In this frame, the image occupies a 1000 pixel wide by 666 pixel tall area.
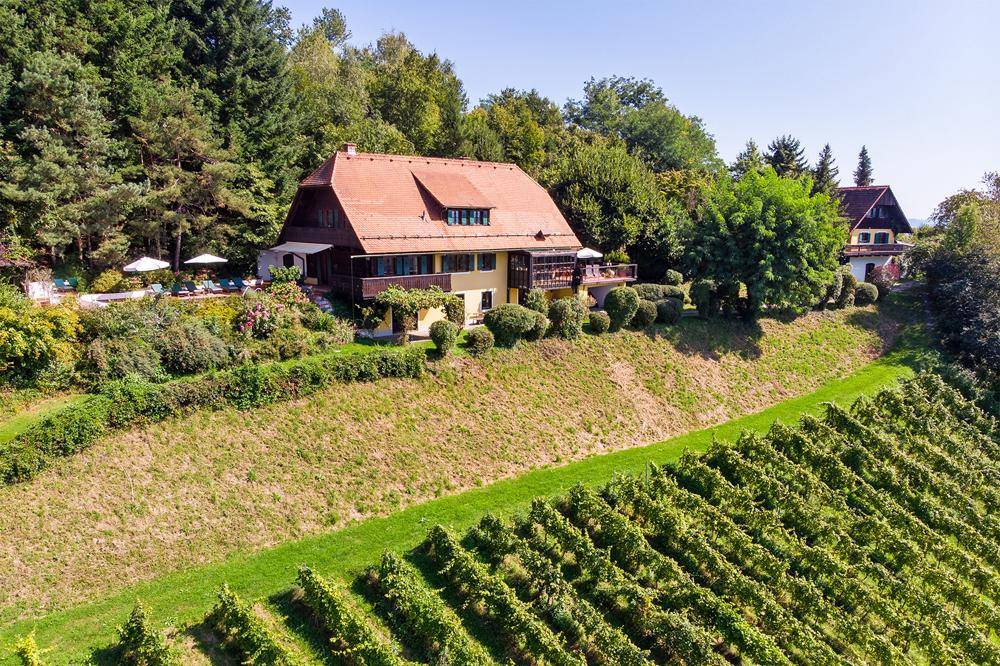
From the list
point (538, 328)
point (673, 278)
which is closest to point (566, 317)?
point (538, 328)

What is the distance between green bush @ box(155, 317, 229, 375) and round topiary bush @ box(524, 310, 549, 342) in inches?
575

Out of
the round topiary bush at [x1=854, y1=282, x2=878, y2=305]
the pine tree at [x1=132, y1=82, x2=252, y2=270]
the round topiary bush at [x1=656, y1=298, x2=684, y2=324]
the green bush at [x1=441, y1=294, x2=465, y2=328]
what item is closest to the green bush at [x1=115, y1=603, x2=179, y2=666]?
the green bush at [x1=441, y1=294, x2=465, y2=328]

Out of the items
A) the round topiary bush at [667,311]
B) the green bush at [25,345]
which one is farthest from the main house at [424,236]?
the green bush at [25,345]

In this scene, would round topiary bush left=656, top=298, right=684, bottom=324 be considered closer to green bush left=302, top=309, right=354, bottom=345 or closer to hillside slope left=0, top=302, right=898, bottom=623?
hillside slope left=0, top=302, right=898, bottom=623

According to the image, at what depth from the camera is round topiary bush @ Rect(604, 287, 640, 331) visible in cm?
3688

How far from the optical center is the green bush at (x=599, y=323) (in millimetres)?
36469

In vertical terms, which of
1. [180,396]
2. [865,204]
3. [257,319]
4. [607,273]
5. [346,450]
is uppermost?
[865,204]

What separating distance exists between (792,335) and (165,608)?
39.3 meters

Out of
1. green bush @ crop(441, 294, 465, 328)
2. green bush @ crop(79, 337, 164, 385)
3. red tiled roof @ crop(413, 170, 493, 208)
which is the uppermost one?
red tiled roof @ crop(413, 170, 493, 208)

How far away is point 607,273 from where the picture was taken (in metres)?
44.1

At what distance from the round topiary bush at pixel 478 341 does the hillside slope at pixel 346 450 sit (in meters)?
0.73

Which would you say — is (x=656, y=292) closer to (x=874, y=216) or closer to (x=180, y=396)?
(x=180, y=396)

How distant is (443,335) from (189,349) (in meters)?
10.5

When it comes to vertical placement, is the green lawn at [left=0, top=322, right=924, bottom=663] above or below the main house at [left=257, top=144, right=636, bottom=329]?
below
